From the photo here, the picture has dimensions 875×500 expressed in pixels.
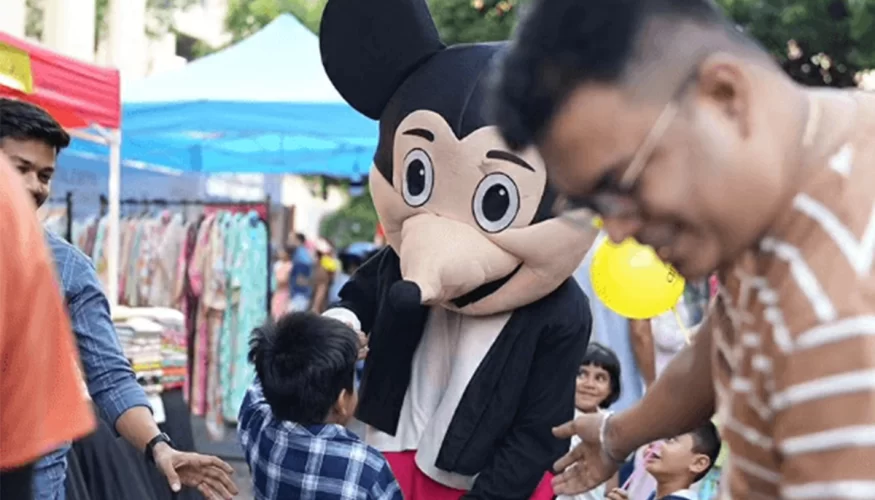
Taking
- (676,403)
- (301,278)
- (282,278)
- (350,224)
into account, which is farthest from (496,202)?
(350,224)

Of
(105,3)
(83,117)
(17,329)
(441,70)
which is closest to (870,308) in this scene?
(17,329)

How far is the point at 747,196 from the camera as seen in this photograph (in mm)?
1420

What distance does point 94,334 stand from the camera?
127 inches

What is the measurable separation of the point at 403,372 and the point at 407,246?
378 millimetres

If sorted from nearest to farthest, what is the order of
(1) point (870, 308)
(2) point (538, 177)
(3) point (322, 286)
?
(1) point (870, 308)
(2) point (538, 177)
(3) point (322, 286)

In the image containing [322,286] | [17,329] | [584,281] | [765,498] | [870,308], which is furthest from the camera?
[322,286]

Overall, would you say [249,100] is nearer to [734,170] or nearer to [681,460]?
[681,460]

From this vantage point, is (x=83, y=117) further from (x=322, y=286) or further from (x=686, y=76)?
(x=322, y=286)

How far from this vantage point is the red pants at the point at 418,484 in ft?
12.2

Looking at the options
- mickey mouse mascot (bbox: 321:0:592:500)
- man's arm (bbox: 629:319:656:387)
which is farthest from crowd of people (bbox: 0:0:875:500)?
man's arm (bbox: 629:319:656:387)

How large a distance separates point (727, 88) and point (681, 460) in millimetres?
2698

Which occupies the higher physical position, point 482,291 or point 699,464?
point 482,291

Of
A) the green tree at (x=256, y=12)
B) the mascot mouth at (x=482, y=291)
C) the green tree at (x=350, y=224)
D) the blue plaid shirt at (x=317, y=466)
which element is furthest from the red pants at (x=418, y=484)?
the green tree at (x=350, y=224)

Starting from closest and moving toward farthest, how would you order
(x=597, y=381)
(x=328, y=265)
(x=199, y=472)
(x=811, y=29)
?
(x=199, y=472), (x=597, y=381), (x=811, y=29), (x=328, y=265)
